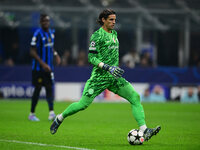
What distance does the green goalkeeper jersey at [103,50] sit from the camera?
28.5ft

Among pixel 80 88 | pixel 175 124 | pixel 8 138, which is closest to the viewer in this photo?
pixel 8 138

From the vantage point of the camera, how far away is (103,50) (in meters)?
8.80

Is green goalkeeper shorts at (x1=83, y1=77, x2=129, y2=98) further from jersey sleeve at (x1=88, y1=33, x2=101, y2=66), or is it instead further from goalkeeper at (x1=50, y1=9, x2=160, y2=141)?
jersey sleeve at (x1=88, y1=33, x2=101, y2=66)

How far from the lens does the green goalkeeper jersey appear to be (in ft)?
28.5

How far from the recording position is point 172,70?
22.6 metres

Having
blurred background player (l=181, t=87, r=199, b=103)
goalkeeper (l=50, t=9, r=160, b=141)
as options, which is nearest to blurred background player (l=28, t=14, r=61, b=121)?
goalkeeper (l=50, t=9, r=160, b=141)

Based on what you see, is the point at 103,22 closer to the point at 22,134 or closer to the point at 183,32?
the point at 22,134

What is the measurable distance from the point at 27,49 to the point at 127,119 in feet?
36.7

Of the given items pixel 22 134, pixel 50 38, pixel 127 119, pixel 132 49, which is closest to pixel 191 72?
pixel 132 49

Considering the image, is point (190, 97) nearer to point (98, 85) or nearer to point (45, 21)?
point (45, 21)

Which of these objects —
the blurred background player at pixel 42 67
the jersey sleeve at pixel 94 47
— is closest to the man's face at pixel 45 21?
the blurred background player at pixel 42 67

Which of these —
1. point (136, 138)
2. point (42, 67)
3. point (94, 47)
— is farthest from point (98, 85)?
point (42, 67)

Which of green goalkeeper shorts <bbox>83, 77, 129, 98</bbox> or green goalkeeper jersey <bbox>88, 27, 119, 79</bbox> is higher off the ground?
green goalkeeper jersey <bbox>88, 27, 119, 79</bbox>

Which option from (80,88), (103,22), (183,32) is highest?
(103,22)
